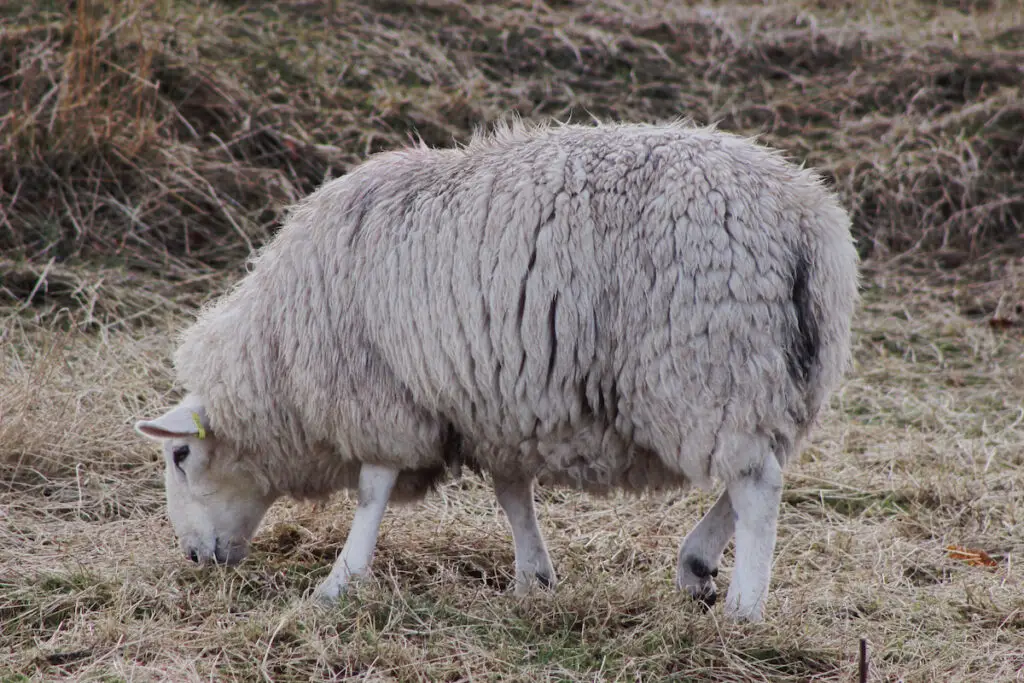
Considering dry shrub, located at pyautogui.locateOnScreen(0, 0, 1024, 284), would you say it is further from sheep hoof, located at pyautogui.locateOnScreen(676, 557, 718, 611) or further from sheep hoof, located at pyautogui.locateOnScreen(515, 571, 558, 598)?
sheep hoof, located at pyautogui.locateOnScreen(676, 557, 718, 611)

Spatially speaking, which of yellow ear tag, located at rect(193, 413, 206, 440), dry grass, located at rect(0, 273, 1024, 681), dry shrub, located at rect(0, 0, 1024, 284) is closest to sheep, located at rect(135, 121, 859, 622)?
yellow ear tag, located at rect(193, 413, 206, 440)

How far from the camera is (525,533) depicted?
3953mm

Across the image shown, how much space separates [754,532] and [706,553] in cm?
31

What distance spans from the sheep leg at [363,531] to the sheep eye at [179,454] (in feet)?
1.90

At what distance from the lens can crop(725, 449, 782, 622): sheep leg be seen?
3395 mm

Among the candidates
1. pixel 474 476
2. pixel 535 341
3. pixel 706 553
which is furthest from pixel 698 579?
pixel 474 476

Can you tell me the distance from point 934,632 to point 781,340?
1042 mm

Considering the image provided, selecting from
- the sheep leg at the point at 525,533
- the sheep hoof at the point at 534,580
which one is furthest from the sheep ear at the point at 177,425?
the sheep hoof at the point at 534,580

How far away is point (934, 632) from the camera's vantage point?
3.61m

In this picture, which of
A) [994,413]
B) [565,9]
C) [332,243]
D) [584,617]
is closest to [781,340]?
[584,617]

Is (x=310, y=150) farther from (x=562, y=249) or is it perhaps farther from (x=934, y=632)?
(x=934, y=632)

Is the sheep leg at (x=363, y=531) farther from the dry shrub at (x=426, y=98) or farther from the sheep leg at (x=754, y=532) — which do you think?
the dry shrub at (x=426, y=98)

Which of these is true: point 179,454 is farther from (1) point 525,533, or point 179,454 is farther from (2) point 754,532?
(2) point 754,532

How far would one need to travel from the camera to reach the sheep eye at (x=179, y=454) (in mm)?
3893
